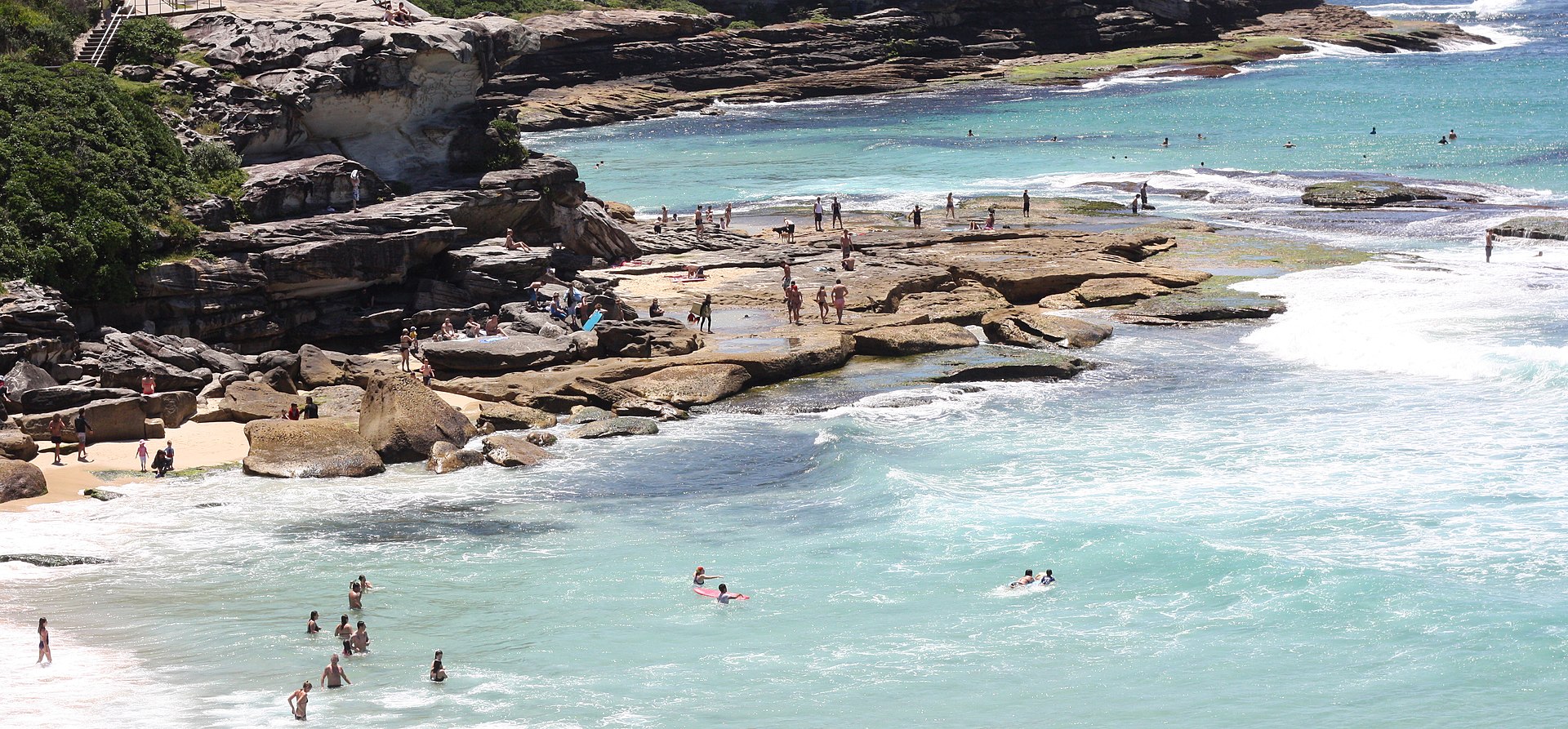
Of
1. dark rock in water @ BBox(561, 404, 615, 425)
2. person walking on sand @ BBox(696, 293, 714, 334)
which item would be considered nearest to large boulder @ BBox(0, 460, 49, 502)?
dark rock in water @ BBox(561, 404, 615, 425)

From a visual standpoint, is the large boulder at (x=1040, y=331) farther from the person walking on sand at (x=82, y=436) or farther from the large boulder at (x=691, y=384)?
the person walking on sand at (x=82, y=436)

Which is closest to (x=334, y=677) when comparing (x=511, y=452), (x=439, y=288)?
(x=511, y=452)

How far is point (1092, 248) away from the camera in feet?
144

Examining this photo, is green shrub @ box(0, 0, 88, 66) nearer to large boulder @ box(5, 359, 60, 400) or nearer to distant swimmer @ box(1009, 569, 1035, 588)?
large boulder @ box(5, 359, 60, 400)

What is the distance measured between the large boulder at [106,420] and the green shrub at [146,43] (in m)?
14.0

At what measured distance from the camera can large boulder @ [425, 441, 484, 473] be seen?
26969mm

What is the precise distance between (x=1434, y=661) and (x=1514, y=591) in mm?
2757

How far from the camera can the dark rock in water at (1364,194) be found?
52969 millimetres

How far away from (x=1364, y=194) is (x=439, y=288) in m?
34.4

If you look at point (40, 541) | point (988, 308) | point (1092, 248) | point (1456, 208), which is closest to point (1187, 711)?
point (40, 541)

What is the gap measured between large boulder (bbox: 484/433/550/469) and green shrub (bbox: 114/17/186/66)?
1796 cm

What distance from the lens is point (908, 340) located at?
33.8 meters

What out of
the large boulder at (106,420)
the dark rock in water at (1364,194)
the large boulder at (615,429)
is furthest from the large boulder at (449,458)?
the dark rock in water at (1364,194)

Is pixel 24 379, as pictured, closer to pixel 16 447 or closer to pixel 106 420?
pixel 106 420
